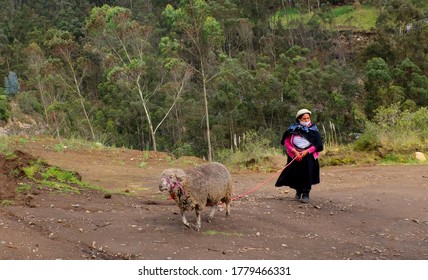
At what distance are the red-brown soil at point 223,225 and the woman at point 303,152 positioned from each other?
1.02 ft

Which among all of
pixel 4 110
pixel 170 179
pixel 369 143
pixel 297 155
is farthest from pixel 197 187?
pixel 4 110

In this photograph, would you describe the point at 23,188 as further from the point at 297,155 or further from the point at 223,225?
the point at 297,155

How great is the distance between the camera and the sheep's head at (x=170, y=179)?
17.2 ft

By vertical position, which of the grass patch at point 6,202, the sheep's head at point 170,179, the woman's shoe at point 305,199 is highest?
the sheep's head at point 170,179

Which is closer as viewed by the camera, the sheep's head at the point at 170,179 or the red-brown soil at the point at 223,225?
the red-brown soil at the point at 223,225

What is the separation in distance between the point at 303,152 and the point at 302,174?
1.24 ft

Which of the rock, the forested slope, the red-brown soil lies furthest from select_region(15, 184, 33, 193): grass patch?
the forested slope

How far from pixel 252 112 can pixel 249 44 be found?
14.6 meters

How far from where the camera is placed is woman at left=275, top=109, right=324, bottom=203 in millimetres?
7246

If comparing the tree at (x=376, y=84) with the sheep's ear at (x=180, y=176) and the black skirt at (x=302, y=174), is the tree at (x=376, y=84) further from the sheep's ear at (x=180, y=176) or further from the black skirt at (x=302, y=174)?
the sheep's ear at (x=180, y=176)

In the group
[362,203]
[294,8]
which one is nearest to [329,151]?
[362,203]

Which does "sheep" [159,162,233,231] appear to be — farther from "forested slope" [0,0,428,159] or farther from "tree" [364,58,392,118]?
"tree" [364,58,392,118]

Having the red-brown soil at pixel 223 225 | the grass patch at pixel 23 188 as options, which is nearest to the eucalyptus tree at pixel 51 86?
the grass patch at pixel 23 188

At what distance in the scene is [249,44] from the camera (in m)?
44.5
